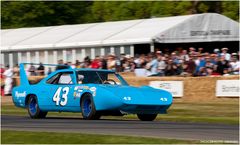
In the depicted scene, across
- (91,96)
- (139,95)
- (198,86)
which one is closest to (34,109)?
(91,96)

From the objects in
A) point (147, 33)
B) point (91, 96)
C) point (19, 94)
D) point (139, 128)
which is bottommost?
point (139, 128)

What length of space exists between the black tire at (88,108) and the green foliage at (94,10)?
3456cm

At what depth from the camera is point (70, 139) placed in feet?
34.6

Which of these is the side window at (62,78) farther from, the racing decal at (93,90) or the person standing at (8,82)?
the person standing at (8,82)

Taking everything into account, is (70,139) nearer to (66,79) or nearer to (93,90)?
(93,90)

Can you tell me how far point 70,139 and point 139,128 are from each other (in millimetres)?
2191

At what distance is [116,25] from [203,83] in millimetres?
12337

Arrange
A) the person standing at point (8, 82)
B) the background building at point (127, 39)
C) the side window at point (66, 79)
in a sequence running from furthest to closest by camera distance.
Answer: the background building at point (127, 39) → the person standing at point (8, 82) → the side window at point (66, 79)

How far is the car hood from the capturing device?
565 inches

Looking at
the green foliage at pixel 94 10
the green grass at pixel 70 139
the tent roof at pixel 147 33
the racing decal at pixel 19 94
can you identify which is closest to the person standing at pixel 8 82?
the tent roof at pixel 147 33

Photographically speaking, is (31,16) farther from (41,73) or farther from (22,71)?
(22,71)

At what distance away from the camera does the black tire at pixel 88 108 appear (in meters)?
14.5

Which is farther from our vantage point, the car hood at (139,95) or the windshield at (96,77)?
the windshield at (96,77)

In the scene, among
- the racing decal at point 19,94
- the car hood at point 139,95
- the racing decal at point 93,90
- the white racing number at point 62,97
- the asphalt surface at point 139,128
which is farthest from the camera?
the racing decal at point 19,94
